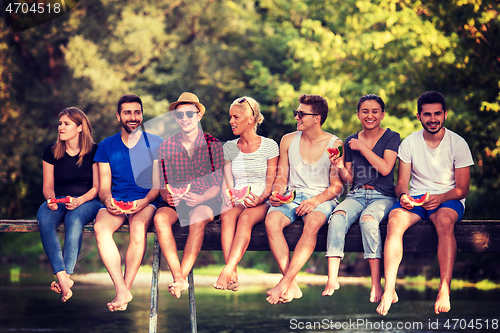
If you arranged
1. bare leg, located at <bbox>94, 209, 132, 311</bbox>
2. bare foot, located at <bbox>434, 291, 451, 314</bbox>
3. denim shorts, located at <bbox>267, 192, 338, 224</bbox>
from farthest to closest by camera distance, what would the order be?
denim shorts, located at <bbox>267, 192, 338, 224</bbox> < bare leg, located at <bbox>94, 209, 132, 311</bbox> < bare foot, located at <bbox>434, 291, 451, 314</bbox>

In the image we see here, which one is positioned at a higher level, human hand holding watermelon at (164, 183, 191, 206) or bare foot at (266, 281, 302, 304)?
human hand holding watermelon at (164, 183, 191, 206)

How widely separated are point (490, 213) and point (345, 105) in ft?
14.3

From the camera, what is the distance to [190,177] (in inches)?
214

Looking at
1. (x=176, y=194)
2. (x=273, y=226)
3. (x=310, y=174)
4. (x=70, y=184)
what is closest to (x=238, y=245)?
(x=273, y=226)

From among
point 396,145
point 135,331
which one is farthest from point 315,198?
point 135,331

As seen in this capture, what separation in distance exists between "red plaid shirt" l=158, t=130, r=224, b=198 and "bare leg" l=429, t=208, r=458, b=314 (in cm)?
195

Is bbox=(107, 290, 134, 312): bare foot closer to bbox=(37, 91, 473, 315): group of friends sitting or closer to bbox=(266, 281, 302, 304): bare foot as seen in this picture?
bbox=(37, 91, 473, 315): group of friends sitting

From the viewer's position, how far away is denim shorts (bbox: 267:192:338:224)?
5.11 metres

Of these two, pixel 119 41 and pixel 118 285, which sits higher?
pixel 119 41

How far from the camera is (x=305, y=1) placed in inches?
599

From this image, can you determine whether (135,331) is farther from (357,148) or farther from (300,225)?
(357,148)

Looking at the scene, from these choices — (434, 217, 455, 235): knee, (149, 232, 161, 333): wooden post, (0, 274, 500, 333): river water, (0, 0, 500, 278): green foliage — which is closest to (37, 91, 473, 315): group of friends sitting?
(434, 217, 455, 235): knee

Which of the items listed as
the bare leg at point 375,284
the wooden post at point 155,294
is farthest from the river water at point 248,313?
the bare leg at point 375,284

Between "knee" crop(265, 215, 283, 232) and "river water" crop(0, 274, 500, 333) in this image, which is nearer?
"knee" crop(265, 215, 283, 232)
